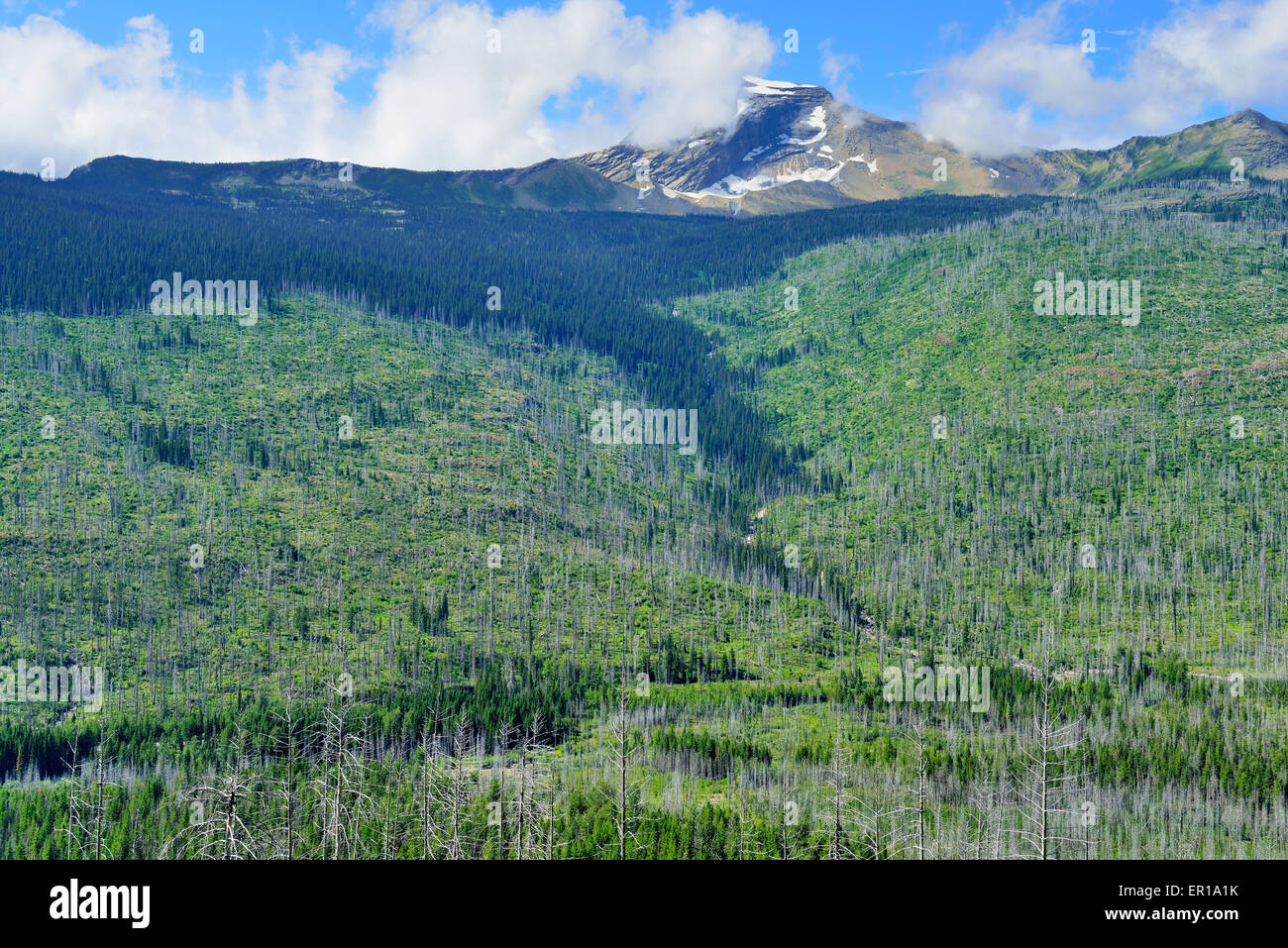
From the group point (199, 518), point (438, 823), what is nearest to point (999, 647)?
point (438, 823)

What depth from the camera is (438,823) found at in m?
80.2

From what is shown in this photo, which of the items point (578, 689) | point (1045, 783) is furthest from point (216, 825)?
point (578, 689)

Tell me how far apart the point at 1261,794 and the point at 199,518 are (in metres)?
162

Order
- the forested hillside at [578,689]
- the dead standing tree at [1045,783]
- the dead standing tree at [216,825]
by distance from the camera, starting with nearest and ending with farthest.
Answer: the dead standing tree at [216,825] < the dead standing tree at [1045,783] < the forested hillside at [578,689]

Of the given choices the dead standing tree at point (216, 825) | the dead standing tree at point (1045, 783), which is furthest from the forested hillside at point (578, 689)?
the dead standing tree at point (1045, 783)

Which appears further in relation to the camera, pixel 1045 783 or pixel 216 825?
pixel 216 825

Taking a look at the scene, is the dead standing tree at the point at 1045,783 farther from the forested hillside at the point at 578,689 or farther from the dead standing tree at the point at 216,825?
the dead standing tree at the point at 216,825

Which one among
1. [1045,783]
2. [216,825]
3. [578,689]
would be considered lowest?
[578,689]

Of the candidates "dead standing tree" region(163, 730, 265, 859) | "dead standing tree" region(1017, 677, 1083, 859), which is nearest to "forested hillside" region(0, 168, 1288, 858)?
"dead standing tree" region(163, 730, 265, 859)

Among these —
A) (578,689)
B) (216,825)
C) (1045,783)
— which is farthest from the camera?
(578,689)

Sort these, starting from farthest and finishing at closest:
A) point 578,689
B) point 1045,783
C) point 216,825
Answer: point 578,689, point 216,825, point 1045,783

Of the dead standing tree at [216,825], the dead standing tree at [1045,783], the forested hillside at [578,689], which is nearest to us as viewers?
the dead standing tree at [216,825]

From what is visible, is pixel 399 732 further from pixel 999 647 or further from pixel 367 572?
pixel 999 647

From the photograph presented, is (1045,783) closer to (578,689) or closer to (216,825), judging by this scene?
(216,825)
